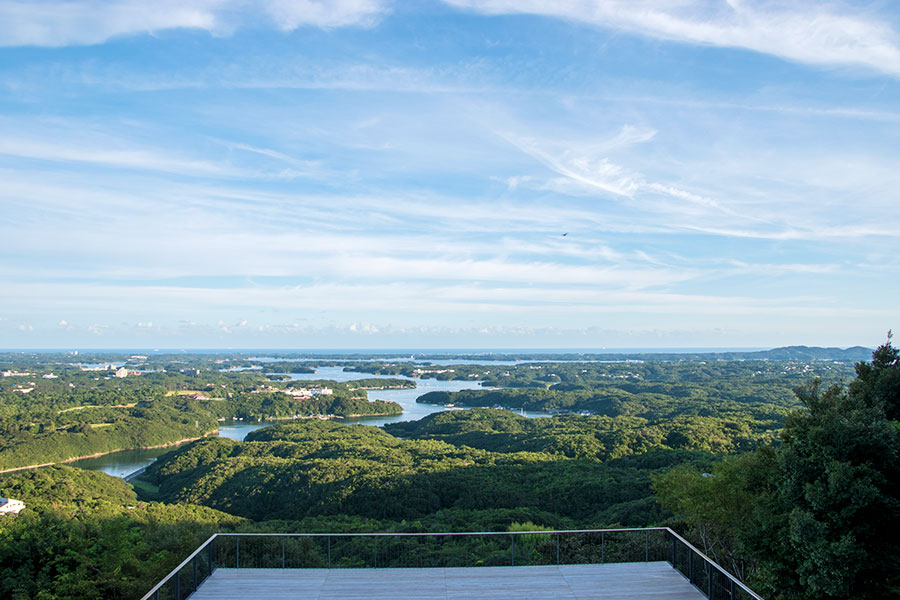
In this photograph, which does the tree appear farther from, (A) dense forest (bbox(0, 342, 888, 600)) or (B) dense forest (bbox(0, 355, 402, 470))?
(B) dense forest (bbox(0, 355, 402, 470))

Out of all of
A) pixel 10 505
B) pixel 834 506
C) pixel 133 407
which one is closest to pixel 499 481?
pixel 834 506

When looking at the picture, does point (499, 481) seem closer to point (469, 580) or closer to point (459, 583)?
point (469, 580)

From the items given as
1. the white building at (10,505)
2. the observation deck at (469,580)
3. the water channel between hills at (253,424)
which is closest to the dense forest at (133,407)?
the water channel between hills at (253,424)

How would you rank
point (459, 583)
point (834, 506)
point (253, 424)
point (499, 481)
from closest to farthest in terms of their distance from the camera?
point (459, 583) → point (834, 506) → point (499, 481) → point (253, 424)

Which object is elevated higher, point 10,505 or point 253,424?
point 10,505

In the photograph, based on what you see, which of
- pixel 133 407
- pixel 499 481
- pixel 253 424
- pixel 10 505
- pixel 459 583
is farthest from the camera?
pixel 253 424

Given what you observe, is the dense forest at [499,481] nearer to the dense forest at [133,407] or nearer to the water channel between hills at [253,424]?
the dense forest at [133,407]
